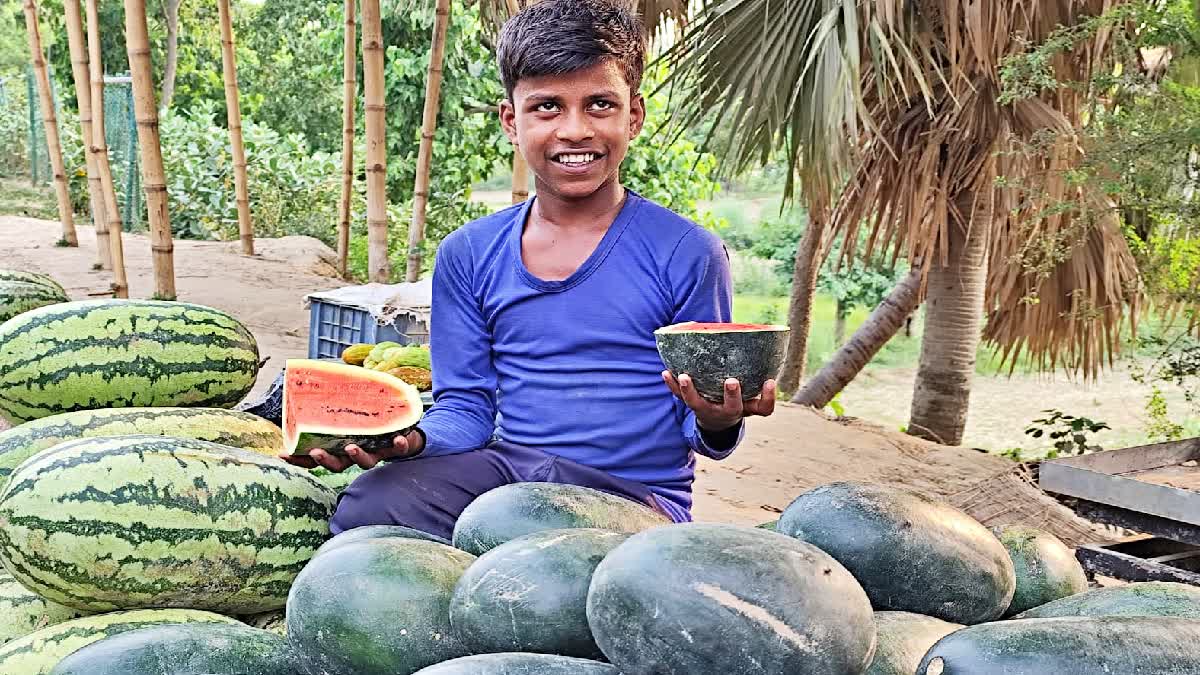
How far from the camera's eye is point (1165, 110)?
5.13 meters

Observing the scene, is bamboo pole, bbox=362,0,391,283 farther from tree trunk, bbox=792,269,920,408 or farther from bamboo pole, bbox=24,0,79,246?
bamboo pole, bbox=24,0,79,246

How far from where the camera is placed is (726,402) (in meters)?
2.20

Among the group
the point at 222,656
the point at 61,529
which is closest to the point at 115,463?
the point at 61,529

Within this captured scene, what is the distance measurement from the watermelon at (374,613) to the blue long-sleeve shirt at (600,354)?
42.1 inches

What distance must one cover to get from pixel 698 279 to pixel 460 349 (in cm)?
69

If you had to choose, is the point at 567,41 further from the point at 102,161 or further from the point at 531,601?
the point at 102,161

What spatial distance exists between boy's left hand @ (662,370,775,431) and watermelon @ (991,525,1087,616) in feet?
1.85

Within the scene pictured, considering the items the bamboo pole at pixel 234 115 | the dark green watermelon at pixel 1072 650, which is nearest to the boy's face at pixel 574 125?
the dark green watermelon at pixel 1072 650

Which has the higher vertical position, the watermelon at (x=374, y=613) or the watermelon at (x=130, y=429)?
the watermelon at (x=374, y=613)

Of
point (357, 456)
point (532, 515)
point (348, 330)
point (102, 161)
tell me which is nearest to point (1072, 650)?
point (532, 515)

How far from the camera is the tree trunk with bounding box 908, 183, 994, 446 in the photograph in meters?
7.46

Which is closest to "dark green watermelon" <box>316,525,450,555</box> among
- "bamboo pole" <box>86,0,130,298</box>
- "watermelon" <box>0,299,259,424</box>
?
"watermelon" <box>0,299,259,424</box>

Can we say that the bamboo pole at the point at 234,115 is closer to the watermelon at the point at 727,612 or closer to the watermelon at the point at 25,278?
the watermelon at the point at 25,278

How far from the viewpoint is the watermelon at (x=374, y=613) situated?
5.11 ft
